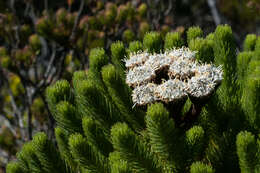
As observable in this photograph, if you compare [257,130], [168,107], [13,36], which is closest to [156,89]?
[168,107]

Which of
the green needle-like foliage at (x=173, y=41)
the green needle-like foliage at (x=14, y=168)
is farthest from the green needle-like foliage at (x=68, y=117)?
the green needle-like foliage at (x=173, y=41)

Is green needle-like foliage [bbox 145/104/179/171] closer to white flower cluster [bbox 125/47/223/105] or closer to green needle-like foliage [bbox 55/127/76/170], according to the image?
white flower cluster [bbox 125/47/223/105]

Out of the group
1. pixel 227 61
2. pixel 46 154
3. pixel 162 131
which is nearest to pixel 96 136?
pixel 46 154

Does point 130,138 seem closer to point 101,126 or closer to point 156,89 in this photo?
point 156,89

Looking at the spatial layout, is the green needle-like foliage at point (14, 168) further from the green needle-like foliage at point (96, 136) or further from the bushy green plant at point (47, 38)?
the bushy green plant at point (47, 38)

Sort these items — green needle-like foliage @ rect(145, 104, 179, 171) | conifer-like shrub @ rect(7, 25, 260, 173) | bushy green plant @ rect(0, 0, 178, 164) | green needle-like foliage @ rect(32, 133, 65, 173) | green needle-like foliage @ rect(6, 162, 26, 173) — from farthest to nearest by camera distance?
bushy green plant @ rect(0, 0, 178, 164) → green needle-like foliage @ rect(6, 162, 26, 173) → green needle-like foliage @ rect(32, 133, 65, 173) → conifer-like shrub @ rect(7, 25, 260, 173) → green needle-like foliage @ rect(145, 104, 179, 171)

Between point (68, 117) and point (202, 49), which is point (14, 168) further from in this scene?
point (202, 49)

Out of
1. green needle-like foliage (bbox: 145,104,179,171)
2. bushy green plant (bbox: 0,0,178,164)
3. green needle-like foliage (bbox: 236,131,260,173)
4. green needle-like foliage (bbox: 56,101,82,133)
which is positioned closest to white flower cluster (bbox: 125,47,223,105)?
green needle-like foliage (bbox: 145,104,179,171)
